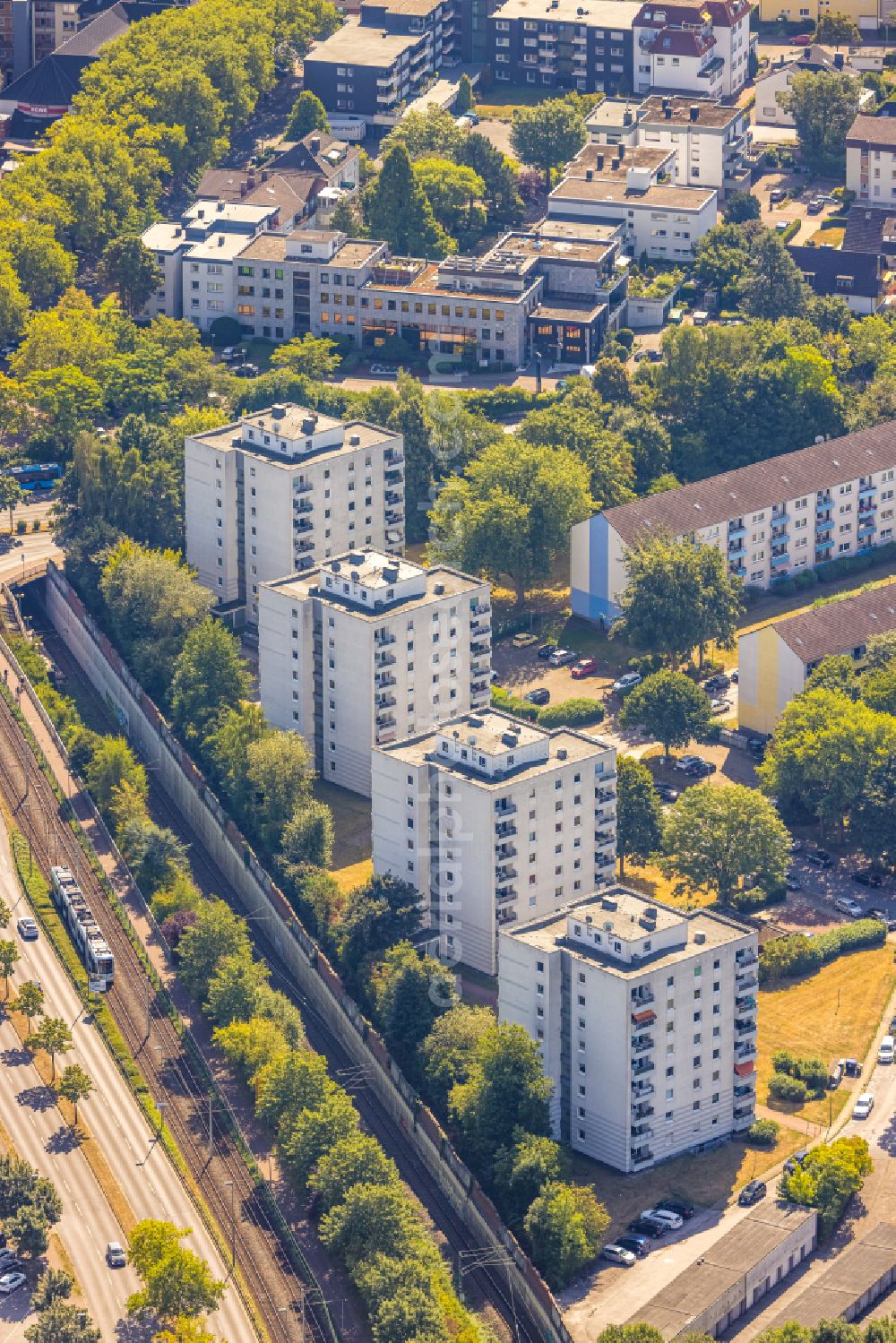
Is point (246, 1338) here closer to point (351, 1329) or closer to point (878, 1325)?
point (351, 1329)

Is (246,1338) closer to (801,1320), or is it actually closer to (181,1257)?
(181,1257)

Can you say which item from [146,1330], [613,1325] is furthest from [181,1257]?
[613,1325]

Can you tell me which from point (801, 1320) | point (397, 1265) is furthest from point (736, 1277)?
point (397, 1265)

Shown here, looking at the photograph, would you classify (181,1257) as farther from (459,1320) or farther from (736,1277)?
(736,1277)

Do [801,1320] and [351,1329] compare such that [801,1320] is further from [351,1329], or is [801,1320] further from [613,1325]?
[351,1329]

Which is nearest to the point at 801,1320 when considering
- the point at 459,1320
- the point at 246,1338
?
the point at 459,1320
